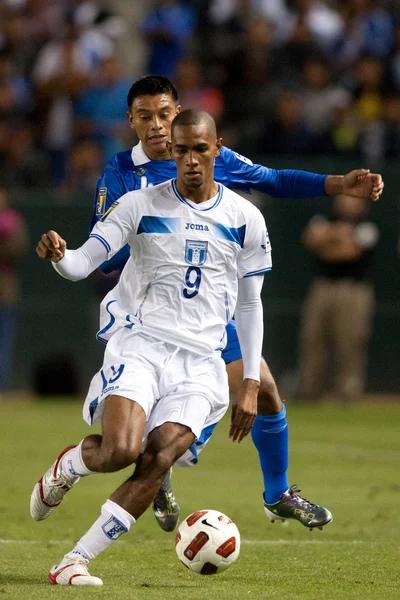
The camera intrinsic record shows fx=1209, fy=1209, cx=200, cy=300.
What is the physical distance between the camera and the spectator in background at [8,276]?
55.5ft

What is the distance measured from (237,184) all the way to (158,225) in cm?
126

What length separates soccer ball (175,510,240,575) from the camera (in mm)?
6250

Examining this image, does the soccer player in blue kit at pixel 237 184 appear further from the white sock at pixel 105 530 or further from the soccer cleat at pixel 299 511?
the white sock at pixel 105 530

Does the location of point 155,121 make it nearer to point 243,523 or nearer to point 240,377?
point 240,377

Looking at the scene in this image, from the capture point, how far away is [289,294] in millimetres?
17781

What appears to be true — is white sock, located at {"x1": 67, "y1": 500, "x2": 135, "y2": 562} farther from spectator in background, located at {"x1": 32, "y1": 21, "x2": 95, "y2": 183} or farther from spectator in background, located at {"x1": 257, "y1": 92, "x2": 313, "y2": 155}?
spectator in background, located at {"x1": 32, "y1": 21, "x2": 95, "y2": 183}

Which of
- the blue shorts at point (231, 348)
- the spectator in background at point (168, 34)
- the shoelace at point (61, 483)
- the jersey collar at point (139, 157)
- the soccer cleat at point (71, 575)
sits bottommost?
the soccer cleat at point (71, 575)

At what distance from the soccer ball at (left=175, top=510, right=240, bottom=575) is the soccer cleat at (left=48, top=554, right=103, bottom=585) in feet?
1.72

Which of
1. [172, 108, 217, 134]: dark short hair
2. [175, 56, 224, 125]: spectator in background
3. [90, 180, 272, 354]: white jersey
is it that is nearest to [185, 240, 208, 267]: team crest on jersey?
[90, 180, 272, 354]: white jersey

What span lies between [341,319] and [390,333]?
1.26m

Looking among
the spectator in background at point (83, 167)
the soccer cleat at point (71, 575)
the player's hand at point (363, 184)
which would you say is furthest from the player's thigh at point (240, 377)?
the spectator in background at point (83, 167)

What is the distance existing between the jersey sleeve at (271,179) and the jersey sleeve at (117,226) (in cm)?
121

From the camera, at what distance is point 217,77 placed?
1825 cm

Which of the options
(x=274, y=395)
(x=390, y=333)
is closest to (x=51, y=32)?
(x=390, y=333)
